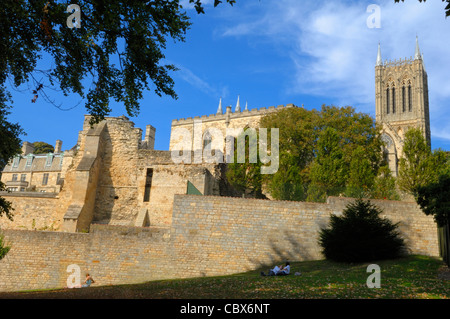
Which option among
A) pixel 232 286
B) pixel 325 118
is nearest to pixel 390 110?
pixel 325 118

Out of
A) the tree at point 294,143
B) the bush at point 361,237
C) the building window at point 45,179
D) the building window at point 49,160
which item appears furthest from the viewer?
the building window at point 49,160

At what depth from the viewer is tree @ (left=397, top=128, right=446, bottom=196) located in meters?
28.3

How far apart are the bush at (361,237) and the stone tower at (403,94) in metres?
75.5

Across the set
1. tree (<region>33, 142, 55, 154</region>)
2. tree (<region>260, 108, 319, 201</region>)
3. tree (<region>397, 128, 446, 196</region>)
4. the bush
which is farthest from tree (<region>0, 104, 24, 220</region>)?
tree (<region>33, 142, 55, 154</region>)

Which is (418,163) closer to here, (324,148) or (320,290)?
(324,148)

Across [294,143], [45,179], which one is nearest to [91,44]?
[294,143]

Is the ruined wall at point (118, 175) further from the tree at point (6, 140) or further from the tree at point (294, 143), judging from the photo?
the tree at point (6, 140)

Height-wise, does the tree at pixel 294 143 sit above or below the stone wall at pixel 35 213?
above

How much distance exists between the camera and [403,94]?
294ft

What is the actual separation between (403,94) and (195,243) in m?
85.5

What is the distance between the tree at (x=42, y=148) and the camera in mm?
65469

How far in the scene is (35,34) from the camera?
918cm

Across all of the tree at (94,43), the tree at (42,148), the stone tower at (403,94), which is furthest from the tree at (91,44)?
the stone tower at (403,94)
